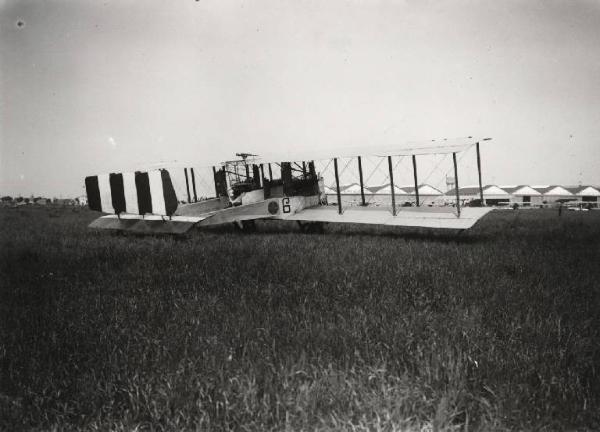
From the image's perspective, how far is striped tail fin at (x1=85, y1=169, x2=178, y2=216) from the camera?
1054 centimetres

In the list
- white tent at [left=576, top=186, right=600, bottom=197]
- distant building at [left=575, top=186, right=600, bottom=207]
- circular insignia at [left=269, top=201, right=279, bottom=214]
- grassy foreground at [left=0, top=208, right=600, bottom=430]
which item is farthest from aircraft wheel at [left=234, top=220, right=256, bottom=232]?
white tent at [left=576, top=186, right=600, bottom=197]

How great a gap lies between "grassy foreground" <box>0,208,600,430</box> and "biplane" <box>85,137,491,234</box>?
4.99 m

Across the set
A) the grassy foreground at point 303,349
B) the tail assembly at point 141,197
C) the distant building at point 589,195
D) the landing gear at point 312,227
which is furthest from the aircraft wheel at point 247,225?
the distant building at point 589,195

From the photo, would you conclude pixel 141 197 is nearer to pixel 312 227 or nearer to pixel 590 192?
pixel 312 227

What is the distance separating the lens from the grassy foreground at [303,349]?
225cm

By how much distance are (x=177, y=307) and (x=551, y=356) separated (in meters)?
3.53

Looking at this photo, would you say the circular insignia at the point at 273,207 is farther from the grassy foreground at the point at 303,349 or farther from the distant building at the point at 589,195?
the distant building at the point at 589,195

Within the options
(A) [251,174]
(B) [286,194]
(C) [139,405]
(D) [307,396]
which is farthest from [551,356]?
(A) [251,174]

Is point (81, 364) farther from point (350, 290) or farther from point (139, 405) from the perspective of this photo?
point (350, 290)

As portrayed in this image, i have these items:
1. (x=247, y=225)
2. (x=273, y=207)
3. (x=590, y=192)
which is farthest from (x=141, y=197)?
(x=590, y=192)

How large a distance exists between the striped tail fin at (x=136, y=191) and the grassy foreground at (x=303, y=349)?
4709mm

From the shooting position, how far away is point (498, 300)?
436 centimetres

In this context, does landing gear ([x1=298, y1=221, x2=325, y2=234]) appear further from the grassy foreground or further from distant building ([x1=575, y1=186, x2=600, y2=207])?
distant building ([x1=575, y1=186, x2=600, y2=207])

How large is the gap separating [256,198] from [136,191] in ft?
18.3
